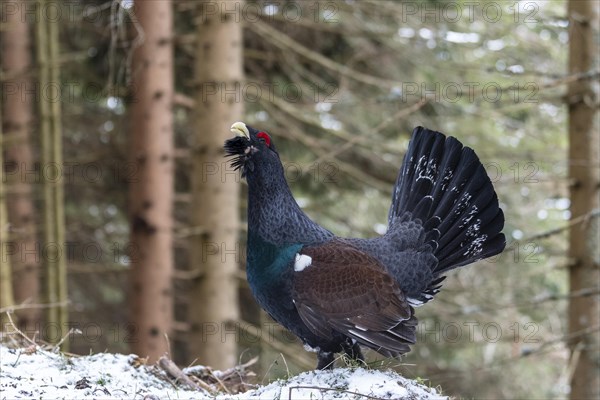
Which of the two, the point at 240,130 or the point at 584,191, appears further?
the point at 584,191

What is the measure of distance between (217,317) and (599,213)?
5044 mm

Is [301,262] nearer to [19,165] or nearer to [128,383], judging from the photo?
[128,383]

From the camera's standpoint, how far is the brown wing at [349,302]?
4.82 m

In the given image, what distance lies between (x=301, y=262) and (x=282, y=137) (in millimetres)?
6975

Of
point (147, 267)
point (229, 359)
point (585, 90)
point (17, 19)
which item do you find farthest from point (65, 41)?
point (585, 90)

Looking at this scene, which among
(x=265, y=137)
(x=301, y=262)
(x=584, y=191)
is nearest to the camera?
(x=301, y=262)

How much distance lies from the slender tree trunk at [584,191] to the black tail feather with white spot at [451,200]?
284 centimetres

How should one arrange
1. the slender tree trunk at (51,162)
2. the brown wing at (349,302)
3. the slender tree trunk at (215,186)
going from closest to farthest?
the brown wing at (349,302) → the slender tree trunk at (215,186) → the slender tree trunk at (51,162)

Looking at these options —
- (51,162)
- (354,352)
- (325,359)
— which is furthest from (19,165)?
(354,352)

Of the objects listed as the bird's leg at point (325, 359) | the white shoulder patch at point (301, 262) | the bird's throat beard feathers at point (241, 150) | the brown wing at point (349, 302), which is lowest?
A: the bird's leg at point (325, 359)

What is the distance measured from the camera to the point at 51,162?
10.4m

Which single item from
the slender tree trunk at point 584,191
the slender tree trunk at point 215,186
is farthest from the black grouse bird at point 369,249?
the slender tree trunk at point 215,186

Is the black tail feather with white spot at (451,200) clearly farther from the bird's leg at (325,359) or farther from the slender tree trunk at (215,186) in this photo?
the slender tree trunk at (215,186)

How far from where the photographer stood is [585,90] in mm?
8102
